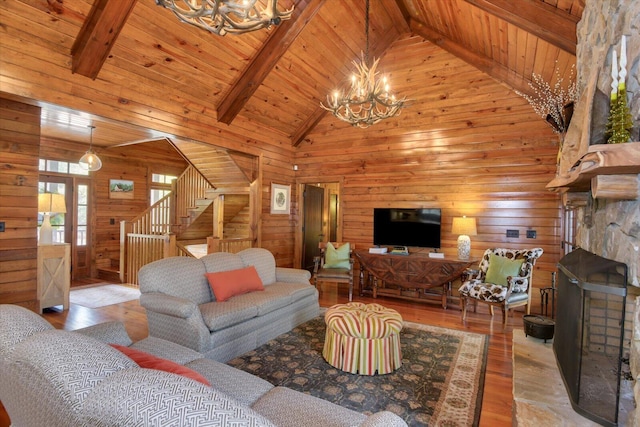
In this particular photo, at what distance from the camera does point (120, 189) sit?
731cm

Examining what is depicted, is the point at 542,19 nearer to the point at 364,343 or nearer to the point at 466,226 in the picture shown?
the point at 466,226

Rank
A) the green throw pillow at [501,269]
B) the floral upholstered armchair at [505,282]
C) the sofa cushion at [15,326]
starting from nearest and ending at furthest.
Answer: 1. the sofa cushion at [15,326]
2. the floral upholstered armchair at [505,282]
3. the green throw pillow at [501,269]

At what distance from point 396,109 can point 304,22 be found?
5.76 ft

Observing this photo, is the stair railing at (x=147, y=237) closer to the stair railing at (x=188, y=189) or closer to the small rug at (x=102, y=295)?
the stair railing at (x=188, y=189)

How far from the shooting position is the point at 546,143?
452cm

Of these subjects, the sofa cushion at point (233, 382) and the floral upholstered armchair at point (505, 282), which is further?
the floral upholstered armchair at point (505, 282)

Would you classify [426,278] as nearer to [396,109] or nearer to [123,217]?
[396,109]

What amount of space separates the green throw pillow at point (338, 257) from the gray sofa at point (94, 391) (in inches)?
152

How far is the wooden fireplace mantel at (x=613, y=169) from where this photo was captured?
142 cm

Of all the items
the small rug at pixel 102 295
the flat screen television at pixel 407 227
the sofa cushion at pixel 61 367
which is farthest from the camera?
the flat screen television at pixel 407 227

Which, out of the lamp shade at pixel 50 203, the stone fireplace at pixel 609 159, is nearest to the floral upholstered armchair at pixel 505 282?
the stone fireplace at pixel 609 159

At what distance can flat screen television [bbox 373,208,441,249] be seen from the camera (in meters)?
5.11

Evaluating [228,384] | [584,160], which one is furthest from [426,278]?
[228,384]

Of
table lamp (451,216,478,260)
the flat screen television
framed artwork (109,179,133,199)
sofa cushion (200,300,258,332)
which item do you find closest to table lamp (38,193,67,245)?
framed artwork (109,179,133,199)
